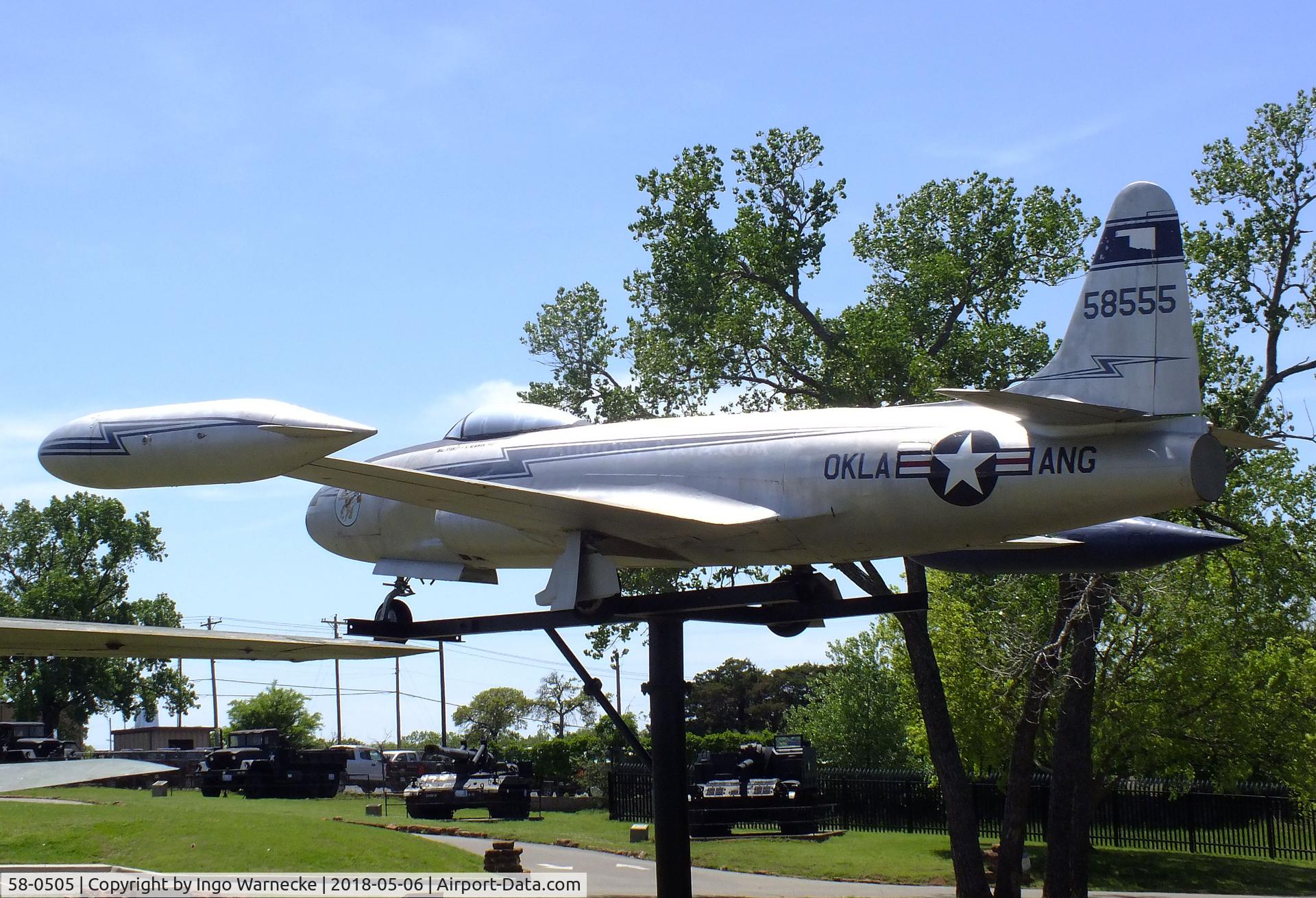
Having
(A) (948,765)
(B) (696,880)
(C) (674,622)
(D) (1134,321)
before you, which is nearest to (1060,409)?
(D) (1134,321)

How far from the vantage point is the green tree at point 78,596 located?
54.7 meters

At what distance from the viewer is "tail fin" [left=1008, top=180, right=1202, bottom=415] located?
1097cm

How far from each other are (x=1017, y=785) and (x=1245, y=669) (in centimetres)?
478

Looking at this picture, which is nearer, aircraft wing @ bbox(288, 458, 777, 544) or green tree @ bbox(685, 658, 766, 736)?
aircraft wing @ bbox(288, 458, 777, 544)

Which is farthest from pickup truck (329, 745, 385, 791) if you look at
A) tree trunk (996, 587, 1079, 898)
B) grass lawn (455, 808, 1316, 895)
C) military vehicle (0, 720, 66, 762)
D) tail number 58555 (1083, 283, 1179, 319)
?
tail number 58555 (1083, 283, 1179, 319)

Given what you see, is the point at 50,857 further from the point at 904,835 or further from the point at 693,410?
the point at 904,835

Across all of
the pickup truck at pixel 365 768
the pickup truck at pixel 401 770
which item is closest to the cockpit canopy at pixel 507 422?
the pickup truck at pixel 401 770

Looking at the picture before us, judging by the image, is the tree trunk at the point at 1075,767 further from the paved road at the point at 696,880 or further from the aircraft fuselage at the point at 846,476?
the aircraft fuselage at the point at 846,476

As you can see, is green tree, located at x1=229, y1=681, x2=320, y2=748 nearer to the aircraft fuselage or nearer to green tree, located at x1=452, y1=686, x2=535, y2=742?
green tree, located at x1=452, y1=686, x2=535, y2=742

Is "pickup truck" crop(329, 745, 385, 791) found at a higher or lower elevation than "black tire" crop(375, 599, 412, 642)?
lower

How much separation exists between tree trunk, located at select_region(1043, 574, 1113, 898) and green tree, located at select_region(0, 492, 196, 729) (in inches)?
1731

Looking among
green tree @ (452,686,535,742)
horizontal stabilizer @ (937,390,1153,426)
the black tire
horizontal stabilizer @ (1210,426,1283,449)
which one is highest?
horizontal stabilizer @ (937,390,1153,426)

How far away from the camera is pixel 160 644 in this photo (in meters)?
10.8

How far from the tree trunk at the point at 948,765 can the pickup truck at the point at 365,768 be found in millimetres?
22230
